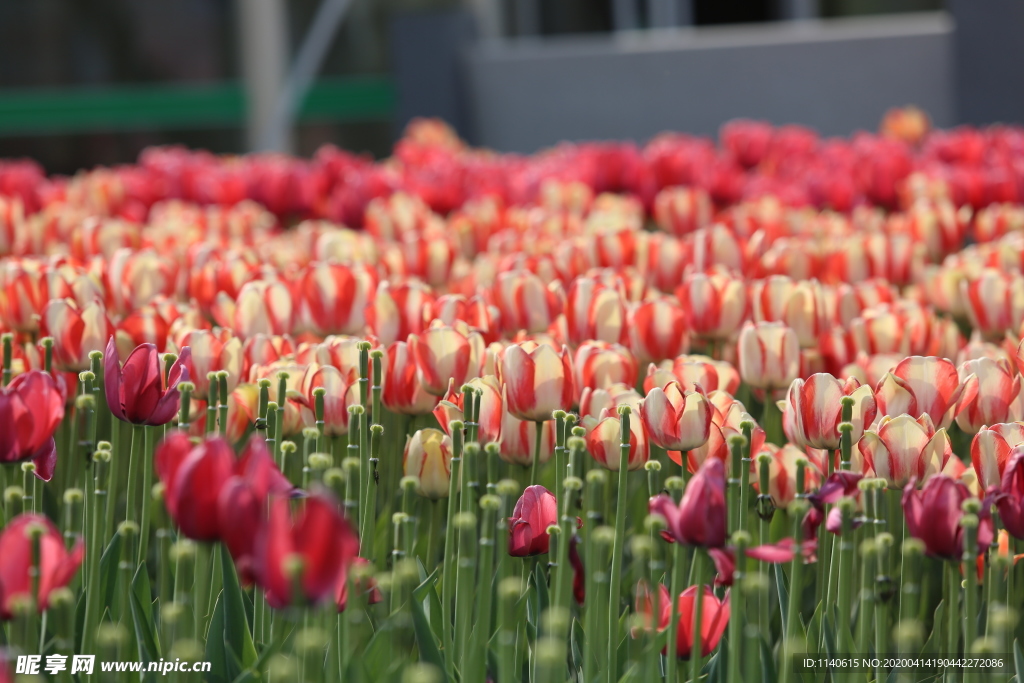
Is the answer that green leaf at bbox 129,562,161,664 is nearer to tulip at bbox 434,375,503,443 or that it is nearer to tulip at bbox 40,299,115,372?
tulip at bbox 434,375,503,443

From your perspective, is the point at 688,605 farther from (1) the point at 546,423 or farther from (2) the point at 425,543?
(2) the point at 425,543

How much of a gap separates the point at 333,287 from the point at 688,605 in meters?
1.03

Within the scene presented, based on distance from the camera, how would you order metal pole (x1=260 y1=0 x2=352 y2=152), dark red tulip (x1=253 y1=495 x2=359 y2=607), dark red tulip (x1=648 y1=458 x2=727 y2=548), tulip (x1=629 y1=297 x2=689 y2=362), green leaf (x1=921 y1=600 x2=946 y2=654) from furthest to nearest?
metal pole (x1=260 y1=0 x2=352 y2=152)
tulip (x1=629 y1=297 x2=689 y2=362)
green leaf (x1=921 y1=600 x2=946 y2=654)
dark red tulip (x1=648 y1=458 x2=727 y2=548)
dark red tulip (x1=253 y1=495 x2=359 y2=607)

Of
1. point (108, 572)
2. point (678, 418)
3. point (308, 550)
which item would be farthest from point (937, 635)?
point (108, 572)

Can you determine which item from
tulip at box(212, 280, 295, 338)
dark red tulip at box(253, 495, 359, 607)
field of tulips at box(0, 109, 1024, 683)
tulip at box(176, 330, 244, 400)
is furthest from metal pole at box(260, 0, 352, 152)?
dark red tulip at box(253, 495, 359, 607)

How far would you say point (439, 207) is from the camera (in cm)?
409

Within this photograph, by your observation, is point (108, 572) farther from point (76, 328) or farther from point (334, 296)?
point (334, 296)

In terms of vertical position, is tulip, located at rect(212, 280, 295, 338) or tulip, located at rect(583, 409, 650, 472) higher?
tulip, located at rect(212, 280, 295, 338)

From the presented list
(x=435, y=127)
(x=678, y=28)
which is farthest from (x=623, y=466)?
(x=678, y=28)

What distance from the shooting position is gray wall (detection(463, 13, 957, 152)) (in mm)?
8492

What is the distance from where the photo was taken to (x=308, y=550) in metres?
0.82

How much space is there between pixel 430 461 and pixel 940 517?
0.62 m

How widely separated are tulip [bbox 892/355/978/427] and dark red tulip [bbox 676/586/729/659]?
45 centimetres

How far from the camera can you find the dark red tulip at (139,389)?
1.35 metres
